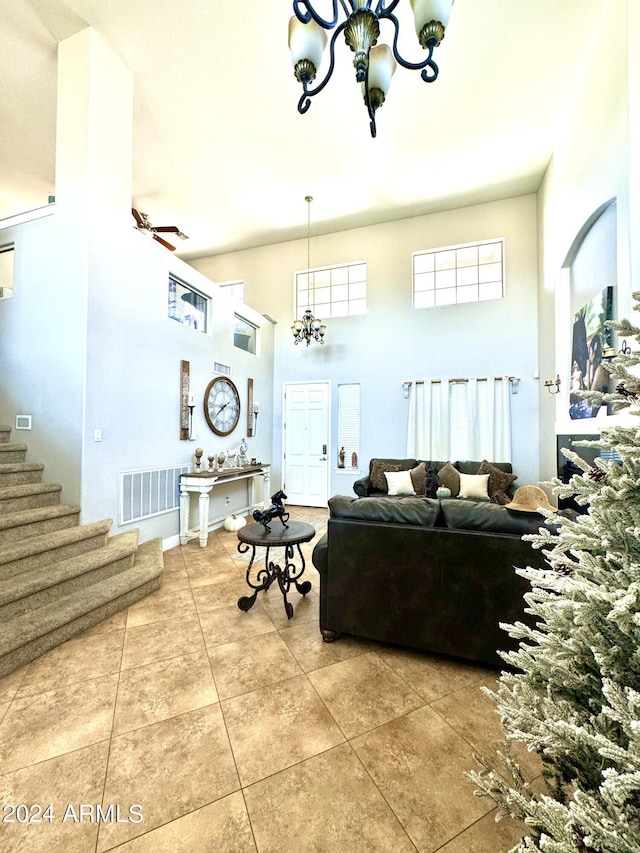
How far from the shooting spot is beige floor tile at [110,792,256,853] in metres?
1.11

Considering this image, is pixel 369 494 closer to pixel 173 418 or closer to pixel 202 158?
pixel 173 418

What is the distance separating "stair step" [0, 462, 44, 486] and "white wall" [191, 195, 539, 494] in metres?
3.80

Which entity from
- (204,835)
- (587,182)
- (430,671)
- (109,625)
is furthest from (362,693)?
(587,182)

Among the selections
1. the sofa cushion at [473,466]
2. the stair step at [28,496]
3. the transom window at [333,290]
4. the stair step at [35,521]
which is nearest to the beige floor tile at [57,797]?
the stair step at [35,521]

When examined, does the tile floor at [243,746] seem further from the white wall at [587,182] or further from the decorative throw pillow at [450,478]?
the decorative throw pillow at [450,478]

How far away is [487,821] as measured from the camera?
1.20m

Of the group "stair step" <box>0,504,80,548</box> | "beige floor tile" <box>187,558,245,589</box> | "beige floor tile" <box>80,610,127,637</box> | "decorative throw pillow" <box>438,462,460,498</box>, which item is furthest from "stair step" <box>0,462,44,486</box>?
"decorative throw pillow" <box>438,462,460,498</box>

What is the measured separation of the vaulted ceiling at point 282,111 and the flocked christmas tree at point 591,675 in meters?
3.80

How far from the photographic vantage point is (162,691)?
1.79 m

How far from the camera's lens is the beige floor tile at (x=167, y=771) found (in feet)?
3.97

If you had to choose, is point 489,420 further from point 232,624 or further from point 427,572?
point 232,624

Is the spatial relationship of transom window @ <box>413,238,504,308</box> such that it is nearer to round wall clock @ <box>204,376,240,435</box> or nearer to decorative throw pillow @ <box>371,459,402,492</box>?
decorative throw pillow @ <box>371,459,402,492</box>

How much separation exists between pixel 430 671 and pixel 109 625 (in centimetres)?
209

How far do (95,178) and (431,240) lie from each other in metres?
4.63
